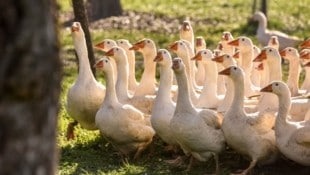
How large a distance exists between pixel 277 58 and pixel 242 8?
13.3 metres

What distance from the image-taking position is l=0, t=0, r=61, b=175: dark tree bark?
318cm

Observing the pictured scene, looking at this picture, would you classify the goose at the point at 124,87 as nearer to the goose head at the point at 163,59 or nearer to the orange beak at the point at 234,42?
the goose head at the point at 163,59

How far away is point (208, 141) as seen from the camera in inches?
327

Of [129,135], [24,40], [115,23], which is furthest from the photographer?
[115,23]

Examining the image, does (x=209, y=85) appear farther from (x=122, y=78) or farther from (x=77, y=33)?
(x=77, y=33)

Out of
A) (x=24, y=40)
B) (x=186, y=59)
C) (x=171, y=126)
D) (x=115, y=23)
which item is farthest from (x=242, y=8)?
(x=24, y=40)

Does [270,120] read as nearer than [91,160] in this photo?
Yes

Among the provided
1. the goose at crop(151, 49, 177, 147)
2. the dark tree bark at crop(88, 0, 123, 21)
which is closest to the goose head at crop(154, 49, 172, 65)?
the goose at crop(151, 49, 177, 147)

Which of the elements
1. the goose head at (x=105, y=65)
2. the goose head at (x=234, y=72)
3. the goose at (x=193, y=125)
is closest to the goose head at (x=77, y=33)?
the goose head at (x=105, y=65)

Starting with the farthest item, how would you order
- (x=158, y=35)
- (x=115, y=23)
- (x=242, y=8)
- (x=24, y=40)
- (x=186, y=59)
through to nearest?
(x=242, y=8), (x=115, y=23), (x=158, y=35), (x=186, y=59), (x=24, y=40)

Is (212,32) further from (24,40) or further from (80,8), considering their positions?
(24,40)

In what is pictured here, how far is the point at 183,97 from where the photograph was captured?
834cm

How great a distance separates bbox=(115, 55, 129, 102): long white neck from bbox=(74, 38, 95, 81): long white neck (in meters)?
0.36

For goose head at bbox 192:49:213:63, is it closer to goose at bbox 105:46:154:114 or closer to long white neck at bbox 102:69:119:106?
goose at bbox 105:46:154:114
